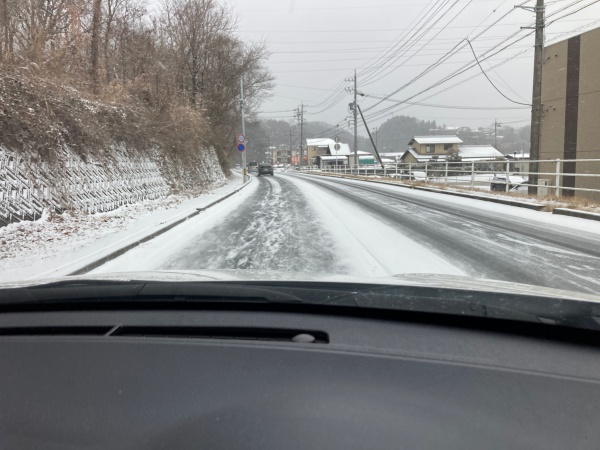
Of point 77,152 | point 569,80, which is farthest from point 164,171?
point 569,80

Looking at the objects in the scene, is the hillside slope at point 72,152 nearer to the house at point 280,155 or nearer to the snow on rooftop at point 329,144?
the snow on rooftop at point 329,144

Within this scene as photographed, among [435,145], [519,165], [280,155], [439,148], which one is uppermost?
[280,155]

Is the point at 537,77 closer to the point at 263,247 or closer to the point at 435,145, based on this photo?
the point at 263,247

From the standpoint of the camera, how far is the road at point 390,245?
610 centimetres

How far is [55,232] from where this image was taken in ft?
29.1

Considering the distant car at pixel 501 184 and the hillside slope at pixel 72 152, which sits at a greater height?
the hillside slope at pixel 72 152

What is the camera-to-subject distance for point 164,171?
18938 millimetres

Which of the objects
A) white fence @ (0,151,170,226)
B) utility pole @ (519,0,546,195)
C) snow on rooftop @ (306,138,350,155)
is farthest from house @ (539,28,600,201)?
snow on rooftop @ (306,138,350,155)

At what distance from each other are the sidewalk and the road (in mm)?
415

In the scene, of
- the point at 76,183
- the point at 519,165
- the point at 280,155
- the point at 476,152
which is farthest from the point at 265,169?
the point at 280,155

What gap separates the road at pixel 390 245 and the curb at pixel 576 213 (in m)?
0.30

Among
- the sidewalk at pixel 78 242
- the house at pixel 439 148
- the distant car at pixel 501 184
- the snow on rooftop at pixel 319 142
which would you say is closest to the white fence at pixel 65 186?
the sidewalk at pixel 78 242

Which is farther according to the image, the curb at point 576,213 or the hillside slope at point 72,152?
the curb at point 576,213

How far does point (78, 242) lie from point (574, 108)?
27571mm
